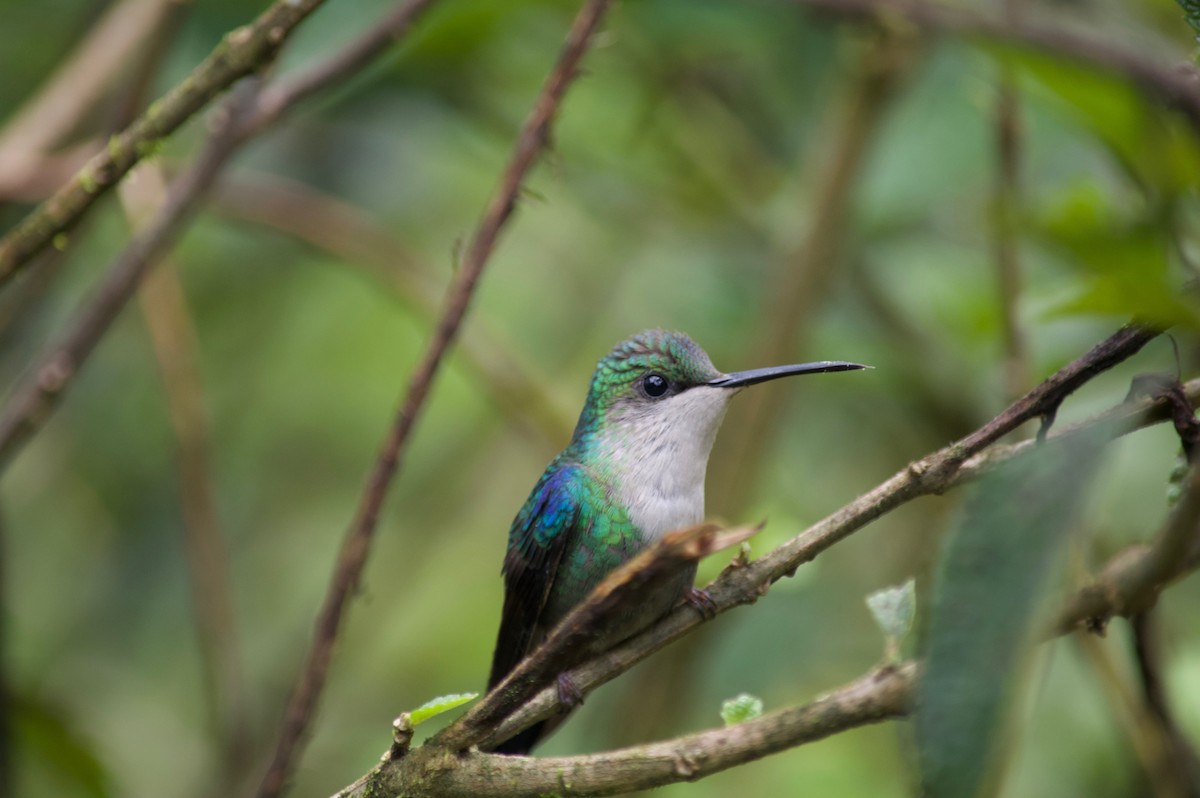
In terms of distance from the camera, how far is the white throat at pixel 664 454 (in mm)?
2471

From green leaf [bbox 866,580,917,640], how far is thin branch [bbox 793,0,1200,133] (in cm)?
71

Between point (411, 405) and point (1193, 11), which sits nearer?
point (1193, 11)

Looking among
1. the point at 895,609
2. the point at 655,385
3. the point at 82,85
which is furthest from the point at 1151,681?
the point at 82,85

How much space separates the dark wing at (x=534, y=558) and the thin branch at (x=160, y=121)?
38.8 inches

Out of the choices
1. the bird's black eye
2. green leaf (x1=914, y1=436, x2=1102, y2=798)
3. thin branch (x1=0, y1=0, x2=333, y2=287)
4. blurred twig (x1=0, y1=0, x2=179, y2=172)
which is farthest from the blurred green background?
green leaf (x1=914, y1=436, x2=1102, y2=798)

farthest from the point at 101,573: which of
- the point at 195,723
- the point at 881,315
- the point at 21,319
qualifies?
the point at 881,315

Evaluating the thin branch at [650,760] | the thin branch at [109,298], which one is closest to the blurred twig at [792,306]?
the thin branch at [109,298]

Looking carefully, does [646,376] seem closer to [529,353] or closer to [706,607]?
[706,607]

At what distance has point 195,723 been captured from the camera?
4.54 metres

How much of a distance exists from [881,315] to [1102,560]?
0.96m

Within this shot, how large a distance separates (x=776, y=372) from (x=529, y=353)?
109 inches

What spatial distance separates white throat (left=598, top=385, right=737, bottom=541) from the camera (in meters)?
2.47

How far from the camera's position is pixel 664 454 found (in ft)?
8.47

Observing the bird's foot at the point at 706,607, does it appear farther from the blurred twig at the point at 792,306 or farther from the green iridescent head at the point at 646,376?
the blurred twig at the point at 792,306
